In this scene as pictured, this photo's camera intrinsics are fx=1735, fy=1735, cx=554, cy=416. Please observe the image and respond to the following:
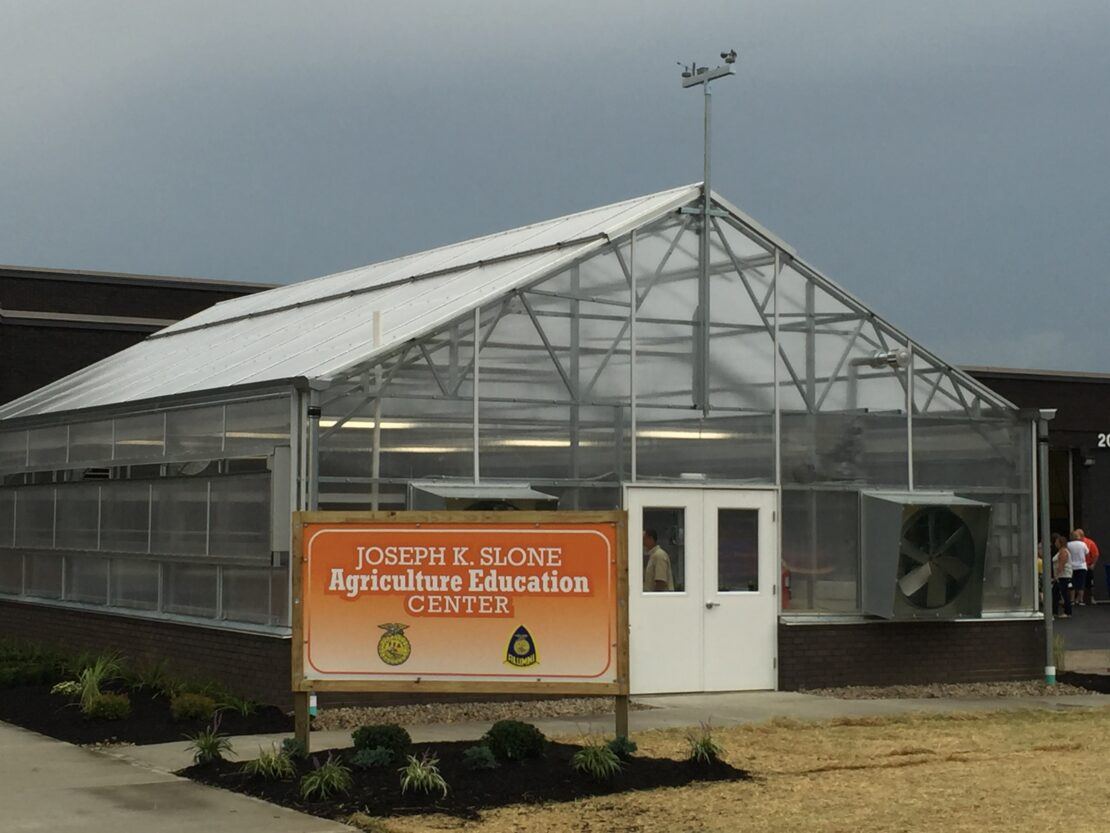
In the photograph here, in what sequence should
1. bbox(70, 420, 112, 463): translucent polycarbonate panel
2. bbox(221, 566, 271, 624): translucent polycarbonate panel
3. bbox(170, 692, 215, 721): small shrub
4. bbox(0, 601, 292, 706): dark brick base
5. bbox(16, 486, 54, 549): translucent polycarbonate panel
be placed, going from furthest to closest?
1. bbox(16, 486, 54, 549): translucent polycarbonate panel
2. bbox(70, 420, 112, 463): translucent polycarbonate panel
3. bbox(221, 566, 271, 624): translucent polycarbonate panel
4. bbox(0, 601, 292, 706): dark brick base
5. bbox(170, 692, 215, 721): small shrub

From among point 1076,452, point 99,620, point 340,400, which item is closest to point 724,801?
point 340,400

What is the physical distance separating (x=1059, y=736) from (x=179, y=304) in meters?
22.9

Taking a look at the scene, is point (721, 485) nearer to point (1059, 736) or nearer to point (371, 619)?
point (1059, 736)

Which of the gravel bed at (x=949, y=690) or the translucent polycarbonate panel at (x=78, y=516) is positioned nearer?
the gravel bed at (x=949, y=690)

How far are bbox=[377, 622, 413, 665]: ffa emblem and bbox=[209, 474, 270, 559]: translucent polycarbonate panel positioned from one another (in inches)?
160

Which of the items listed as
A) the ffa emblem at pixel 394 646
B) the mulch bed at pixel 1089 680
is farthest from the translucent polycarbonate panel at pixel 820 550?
the ffa emblem at pixel 394 646

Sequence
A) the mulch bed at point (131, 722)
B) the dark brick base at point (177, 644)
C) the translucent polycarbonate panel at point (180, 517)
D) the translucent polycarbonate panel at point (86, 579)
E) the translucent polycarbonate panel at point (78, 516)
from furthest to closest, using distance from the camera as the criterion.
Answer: the translucent polycarbonate panel at point (78, 516) → the translucent polycarbonate panel at point (86, 579) → the translucent polycarbonate panel at point (180, 517) → the dark brick base at point (177, 644) → the mulch bed at point (131, 722)

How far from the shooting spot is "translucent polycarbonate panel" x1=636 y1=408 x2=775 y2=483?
18.5 metres

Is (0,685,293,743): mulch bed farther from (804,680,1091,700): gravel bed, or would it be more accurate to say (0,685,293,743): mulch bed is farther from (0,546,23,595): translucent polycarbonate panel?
(0,546,23,595): translucent polycarbonate panel

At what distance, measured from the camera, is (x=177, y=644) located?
1878cm

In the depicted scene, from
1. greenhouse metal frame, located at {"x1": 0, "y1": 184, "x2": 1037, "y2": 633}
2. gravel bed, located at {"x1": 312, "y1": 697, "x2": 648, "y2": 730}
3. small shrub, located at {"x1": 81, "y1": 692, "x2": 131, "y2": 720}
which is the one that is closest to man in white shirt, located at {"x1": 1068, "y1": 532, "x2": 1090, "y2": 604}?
greenhouse metal frame, located at {"x1": 0, "y1": 184, "x2": 1037, "y2": 633}

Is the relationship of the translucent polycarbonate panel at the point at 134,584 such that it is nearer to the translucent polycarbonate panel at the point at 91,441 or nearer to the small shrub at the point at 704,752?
the translucent polycarbonate panel at the point at 91,441

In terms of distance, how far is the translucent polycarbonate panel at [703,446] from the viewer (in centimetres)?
1848

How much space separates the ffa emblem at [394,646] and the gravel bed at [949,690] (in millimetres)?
7005
